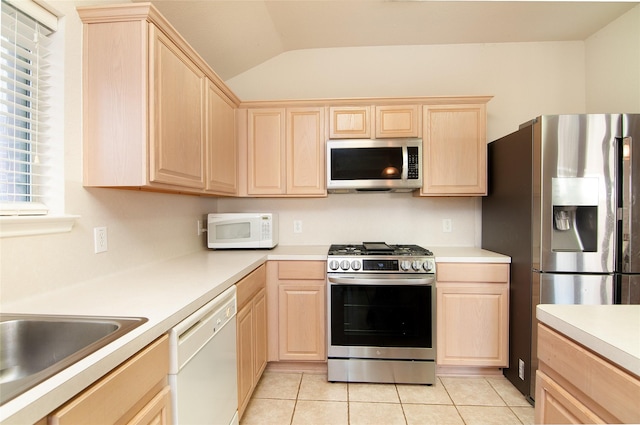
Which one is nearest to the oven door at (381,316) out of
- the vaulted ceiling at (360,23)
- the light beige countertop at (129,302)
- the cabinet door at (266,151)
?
the light beige countertop at (129,302)

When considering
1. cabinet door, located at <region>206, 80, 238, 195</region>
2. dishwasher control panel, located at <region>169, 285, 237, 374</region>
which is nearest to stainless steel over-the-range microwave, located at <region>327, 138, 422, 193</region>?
cabinet door, located at <region>206, 80, 238, 195</region>

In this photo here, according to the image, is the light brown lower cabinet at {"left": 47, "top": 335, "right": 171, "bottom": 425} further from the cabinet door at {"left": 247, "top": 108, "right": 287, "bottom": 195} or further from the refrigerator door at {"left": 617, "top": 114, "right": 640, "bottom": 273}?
the refrigerator door at {"left": 617, "top": 114, "right": 640, "bottom": 273}

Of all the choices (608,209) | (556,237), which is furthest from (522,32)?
(556,237)

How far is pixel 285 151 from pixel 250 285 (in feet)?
3.79

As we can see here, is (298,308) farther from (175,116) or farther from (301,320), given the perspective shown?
(175,116)

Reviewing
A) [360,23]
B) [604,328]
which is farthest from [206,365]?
[360,23]

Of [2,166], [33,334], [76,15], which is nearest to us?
[33,334]

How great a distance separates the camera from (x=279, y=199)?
2.74 m

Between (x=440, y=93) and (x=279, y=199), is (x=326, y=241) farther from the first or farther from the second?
(x=440, y=93)

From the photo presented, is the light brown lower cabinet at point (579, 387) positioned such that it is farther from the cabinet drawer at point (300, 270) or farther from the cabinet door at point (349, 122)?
the cabinet door at point (349, 122)

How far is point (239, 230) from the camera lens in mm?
2375

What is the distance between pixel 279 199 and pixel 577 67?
2957 mm

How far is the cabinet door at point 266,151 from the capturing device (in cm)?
240

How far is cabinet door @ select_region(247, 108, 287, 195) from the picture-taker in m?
2.40
